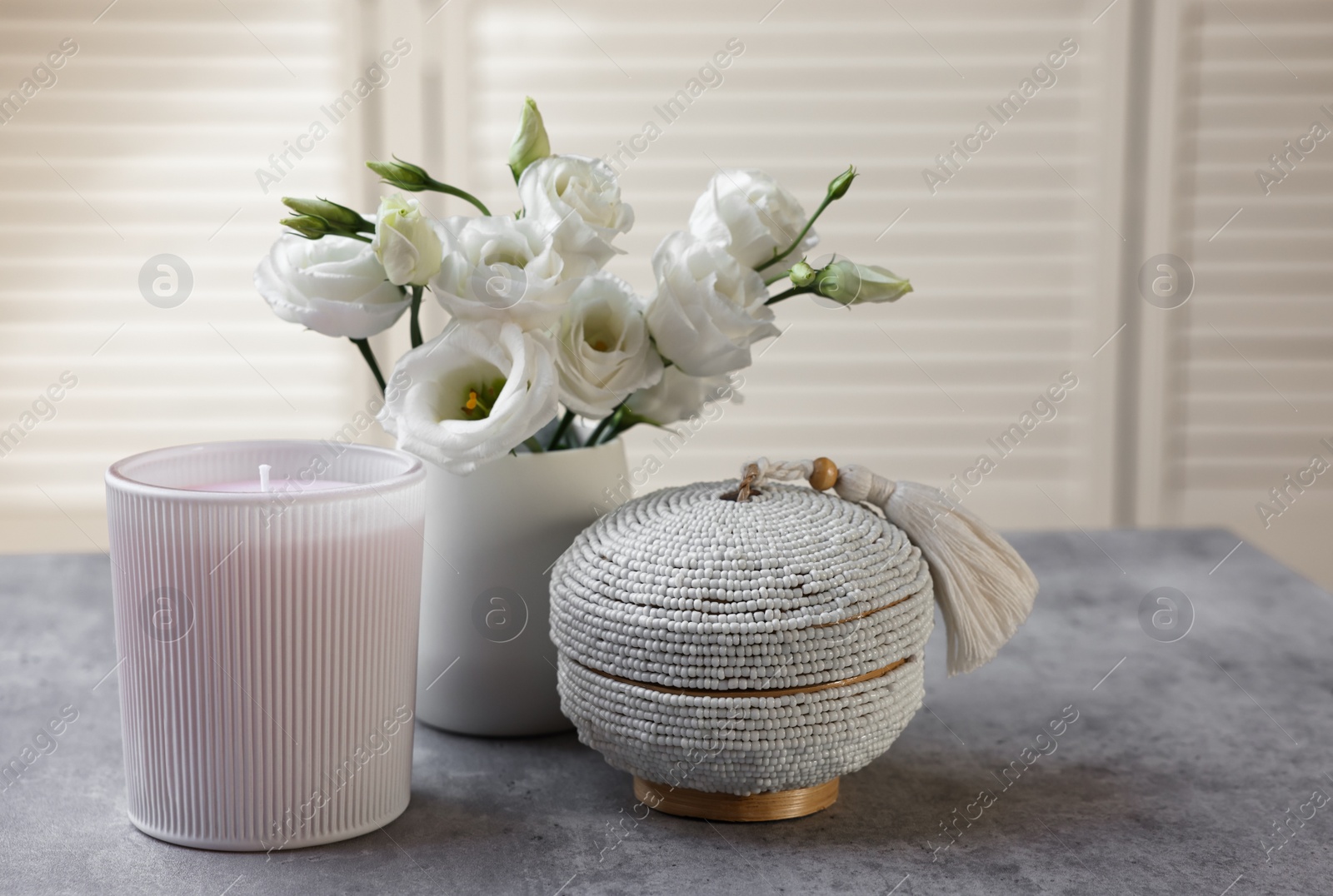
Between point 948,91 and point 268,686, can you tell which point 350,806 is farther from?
point 948,91

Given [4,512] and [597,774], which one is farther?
[4,512]

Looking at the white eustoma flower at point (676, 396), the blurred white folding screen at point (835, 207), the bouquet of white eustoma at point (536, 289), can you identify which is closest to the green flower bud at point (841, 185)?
the bouquet of white eustoma at point (536, 289)

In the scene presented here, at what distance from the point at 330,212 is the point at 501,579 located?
0.21m

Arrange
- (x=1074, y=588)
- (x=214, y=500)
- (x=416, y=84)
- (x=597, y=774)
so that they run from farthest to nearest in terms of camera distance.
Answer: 1. (x=416, y=84)
2. (x=1074, y=588)
3. (x=597, y=774)
4. (x=214, y=500)

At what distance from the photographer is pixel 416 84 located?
172 cm

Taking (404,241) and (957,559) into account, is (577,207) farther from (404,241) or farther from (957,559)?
(957,559)

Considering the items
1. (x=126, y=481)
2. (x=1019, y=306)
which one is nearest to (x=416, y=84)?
(x=1019, y=306)

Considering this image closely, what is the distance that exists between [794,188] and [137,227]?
949mm

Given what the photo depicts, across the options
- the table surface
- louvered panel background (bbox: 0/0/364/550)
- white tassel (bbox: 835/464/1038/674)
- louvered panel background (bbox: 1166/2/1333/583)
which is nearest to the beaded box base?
the table surface

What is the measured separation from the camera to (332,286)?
58cm

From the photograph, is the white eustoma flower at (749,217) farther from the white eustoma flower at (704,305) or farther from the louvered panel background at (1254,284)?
the louvered panel background at (1254,284)

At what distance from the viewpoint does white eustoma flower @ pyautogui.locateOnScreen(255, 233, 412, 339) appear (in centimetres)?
58

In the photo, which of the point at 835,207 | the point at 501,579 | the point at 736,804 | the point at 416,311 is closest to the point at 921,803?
the point at 736,804

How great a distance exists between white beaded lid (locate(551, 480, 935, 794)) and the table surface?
41 millimetres
